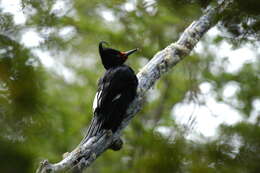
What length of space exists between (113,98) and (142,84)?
0.42 meters

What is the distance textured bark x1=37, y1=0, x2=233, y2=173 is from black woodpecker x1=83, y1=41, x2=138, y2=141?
8 cm

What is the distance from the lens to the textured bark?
2707 millimetres

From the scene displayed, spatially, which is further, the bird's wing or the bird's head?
the bird's head

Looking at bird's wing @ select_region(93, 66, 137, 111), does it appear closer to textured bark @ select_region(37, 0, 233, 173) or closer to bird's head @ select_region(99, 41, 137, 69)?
textured bark @ select_region(37, 0, 233, 173)

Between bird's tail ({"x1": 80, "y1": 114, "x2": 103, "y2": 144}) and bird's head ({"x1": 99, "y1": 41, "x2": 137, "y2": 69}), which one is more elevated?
bird's head ({"x1": 99, "y1": 41, "x2": 137, "y2": 69})

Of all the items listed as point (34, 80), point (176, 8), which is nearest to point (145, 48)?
point (176, 8)

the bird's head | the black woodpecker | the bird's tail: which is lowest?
the bird's tail

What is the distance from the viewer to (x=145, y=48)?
8617 mm

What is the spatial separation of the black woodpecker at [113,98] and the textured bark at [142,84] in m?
0.08

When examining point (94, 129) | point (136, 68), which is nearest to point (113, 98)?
point (94, 129)

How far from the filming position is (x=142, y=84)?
4062 mm

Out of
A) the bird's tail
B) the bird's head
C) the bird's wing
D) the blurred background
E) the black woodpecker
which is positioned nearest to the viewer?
the blurred background

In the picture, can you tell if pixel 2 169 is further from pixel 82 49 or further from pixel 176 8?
pixel 82 49

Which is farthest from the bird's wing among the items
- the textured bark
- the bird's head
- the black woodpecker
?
the bird's head
